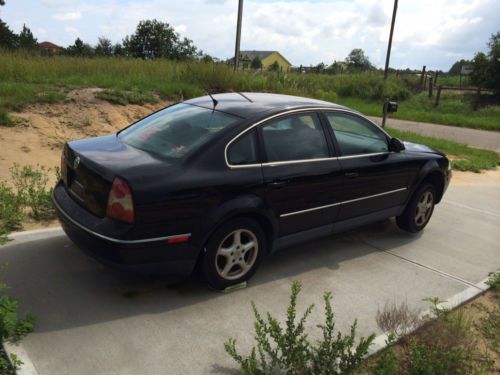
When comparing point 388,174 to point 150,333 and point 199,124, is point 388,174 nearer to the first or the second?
point 199,124

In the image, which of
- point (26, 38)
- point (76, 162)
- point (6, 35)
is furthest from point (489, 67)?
point (26, 38)

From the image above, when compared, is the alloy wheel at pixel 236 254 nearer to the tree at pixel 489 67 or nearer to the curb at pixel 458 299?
the curb at pixel 458 299

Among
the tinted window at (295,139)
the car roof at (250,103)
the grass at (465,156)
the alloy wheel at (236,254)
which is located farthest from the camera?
the grass at (465,156)

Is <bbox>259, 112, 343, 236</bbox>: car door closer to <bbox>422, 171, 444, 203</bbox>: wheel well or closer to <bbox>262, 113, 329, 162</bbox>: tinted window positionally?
<bbox>262, 113, 329, 162</bbox>: tinted window

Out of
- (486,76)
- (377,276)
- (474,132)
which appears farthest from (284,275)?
(486,76)

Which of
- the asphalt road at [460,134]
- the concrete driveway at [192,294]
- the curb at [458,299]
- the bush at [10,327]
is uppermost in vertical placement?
the asphalt road at [460,134]

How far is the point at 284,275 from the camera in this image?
4.26 metres

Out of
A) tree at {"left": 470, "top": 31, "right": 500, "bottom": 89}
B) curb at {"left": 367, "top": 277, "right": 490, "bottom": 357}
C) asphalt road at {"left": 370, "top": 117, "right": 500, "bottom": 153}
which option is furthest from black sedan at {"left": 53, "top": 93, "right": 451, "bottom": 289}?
tree at {"left": 470, "top": 31, "right": 500, "bottom": 89}

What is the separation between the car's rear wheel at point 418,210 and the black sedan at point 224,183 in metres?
0.57

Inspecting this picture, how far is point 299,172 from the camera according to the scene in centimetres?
408

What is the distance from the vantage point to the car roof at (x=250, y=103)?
411 centimetres

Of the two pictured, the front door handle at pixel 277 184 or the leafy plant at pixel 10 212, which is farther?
the leafy plant at pixel 10 212

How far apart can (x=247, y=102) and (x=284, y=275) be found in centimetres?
168

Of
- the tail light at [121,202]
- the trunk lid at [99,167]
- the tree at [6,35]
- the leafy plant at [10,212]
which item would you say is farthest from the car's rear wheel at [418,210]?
the tree at [6,35]
